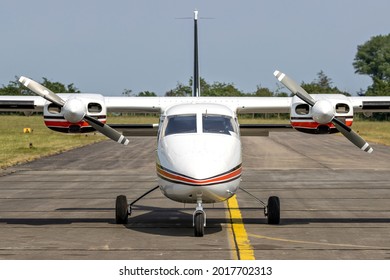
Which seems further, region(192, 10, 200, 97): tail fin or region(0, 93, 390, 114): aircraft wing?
region(192, 10, 200, 97): tail fin

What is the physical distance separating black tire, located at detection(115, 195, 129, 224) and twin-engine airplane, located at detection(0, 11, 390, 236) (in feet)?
0.07

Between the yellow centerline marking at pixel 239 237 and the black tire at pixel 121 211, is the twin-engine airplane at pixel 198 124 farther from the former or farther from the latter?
the yellow centerline marking at pixel 239 237

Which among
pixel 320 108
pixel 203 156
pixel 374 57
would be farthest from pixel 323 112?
pixel 374 57

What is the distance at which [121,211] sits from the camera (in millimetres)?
16656

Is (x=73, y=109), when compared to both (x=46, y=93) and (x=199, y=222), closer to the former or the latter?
(x=46, y=93)

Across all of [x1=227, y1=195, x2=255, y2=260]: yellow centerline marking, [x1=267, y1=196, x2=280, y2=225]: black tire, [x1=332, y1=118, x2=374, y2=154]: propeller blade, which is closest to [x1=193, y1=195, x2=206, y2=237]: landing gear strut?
[x1=227, y1=195, x2=255, y2=260]: yellow centerline marking

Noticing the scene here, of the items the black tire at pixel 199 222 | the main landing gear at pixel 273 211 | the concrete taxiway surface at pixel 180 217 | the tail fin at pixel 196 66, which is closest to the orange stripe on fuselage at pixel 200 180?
the black tire at pixel 199 222

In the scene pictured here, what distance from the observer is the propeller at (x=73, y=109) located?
16.9m

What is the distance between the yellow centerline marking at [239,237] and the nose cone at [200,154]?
50.6 inches

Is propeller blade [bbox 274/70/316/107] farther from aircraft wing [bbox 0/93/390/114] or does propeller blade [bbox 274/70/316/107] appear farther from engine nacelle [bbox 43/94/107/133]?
engine nacelle [bbox 43/94/107/133]

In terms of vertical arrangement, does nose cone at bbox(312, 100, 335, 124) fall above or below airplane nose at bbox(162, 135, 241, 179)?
above

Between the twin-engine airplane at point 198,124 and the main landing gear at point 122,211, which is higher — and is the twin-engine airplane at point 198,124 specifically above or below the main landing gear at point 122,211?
above

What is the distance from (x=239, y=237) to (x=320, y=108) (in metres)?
3.81

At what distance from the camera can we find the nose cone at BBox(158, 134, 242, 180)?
563 inches
